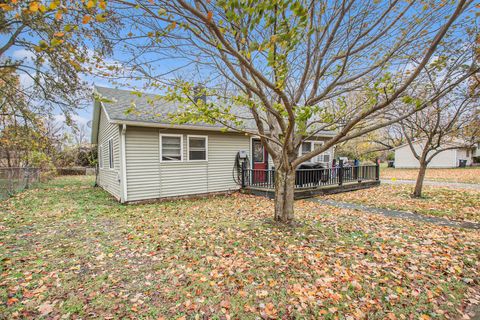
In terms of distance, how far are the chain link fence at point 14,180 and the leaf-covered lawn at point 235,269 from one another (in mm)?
4224

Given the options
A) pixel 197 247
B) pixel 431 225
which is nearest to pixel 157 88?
pixel 197 247

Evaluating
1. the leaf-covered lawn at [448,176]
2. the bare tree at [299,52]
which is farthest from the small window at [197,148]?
the leaf-covered lawn at [448,176]

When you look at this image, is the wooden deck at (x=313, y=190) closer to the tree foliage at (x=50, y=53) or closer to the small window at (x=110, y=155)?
the small window at (x=110, y=155)

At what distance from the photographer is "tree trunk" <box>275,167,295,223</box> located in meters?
4.85

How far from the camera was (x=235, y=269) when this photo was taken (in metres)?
3.34

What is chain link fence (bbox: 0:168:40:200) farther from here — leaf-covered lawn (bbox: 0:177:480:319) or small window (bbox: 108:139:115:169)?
leaf-covered lawn (bbox: 0:177:480:319)

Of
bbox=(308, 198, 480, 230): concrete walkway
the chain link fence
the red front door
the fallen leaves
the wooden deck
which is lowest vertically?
the fallen leaves

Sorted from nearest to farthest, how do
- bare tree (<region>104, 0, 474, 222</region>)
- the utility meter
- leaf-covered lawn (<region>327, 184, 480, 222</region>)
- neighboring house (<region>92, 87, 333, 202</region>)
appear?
bare tree (<region>104, 0, 474, 222</region>)
leaf-covered lawn (<region>327, 184, 480, 222</region>)
neighboring house (<region>92, 87, 333, 202</region>)
the utility meter

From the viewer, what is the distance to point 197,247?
4.08 m

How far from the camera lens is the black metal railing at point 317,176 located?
29.8 ft

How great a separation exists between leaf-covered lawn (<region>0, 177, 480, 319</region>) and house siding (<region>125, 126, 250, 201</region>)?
97.5 inches

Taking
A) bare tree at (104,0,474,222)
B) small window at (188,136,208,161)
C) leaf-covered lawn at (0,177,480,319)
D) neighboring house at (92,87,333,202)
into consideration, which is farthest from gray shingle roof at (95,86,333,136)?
leaf-covered lawn at (0,177,480,319)

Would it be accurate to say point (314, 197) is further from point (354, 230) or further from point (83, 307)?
point (83, 307)

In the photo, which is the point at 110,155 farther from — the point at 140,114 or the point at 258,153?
the point at 258,153
